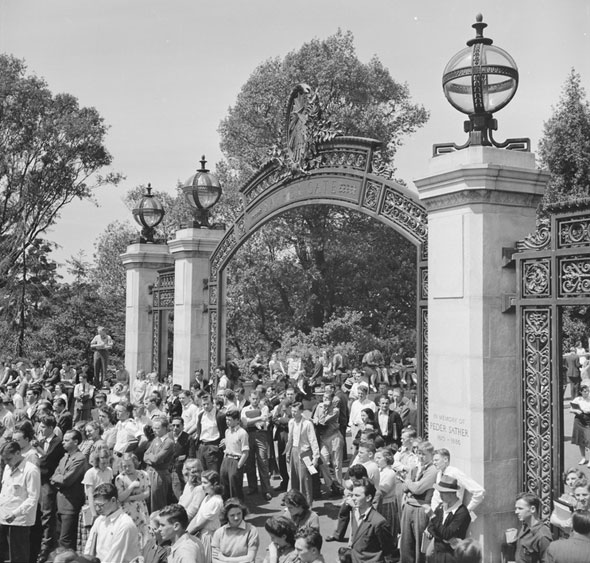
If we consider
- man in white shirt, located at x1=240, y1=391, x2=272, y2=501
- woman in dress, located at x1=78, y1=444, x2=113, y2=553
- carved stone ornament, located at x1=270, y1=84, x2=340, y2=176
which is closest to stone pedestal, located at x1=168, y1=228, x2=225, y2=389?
carved stone ornament, located at x1=270, y1=84, x2=340, y2=176

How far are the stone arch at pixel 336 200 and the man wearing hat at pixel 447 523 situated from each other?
2750 millimetres

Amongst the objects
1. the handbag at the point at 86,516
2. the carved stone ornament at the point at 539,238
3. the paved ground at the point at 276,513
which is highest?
the carved stone ornament at the point at 539,238

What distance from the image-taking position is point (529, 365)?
7.49 meters

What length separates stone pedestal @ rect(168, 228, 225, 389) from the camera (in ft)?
50.6

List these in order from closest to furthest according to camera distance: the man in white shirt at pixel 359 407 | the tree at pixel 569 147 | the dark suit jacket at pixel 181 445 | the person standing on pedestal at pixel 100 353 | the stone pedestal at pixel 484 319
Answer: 1. the stone pedestal at pixel 484 319
2. the dark suit jacket at pixel 181 445
3. the man in white shirt at pixel 359 407
4. the person standing on pedestal at pixel 100 353
5. the tree at pixel 569 147

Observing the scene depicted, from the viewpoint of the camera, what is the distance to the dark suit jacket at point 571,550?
4797 mm

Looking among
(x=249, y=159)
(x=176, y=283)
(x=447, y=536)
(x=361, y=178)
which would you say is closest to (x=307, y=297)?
(x=249, y=159)

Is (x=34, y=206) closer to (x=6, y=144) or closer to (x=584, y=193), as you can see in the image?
(x=6, y=144)

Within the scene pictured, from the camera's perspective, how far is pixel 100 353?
1936 centimetres

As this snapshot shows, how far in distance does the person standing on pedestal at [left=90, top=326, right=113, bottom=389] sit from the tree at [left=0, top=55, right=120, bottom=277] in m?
11.2

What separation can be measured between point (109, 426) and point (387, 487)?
4.28 metres

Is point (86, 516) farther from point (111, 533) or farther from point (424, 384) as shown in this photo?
point (424, 384)

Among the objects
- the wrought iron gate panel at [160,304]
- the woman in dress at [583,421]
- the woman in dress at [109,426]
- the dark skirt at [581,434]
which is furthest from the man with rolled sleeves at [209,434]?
the wrought iron gate panel at [160,304]

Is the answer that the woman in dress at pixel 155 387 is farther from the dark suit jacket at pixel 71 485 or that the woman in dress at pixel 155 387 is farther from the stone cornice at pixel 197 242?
the dark suit jacket at pixel 71 485
